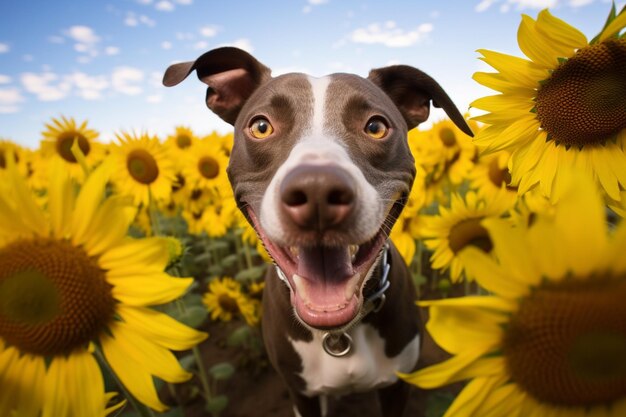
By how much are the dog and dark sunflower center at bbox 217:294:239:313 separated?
4.33ft

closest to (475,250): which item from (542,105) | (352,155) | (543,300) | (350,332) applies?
(543,300)

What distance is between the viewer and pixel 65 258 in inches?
36.3

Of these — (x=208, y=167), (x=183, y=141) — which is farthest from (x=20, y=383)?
(x=183, y=141)

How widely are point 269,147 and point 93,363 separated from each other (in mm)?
1202

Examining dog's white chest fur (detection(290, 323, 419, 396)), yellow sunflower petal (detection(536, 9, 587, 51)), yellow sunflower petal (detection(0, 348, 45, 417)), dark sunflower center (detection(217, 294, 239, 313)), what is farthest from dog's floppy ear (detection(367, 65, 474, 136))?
dark sunflower center (detection(217, 294, 239, 313))

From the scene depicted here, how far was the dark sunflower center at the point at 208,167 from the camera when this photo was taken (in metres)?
4.19

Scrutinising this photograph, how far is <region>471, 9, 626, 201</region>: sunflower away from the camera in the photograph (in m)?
1.26

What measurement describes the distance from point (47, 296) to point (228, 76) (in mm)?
1884

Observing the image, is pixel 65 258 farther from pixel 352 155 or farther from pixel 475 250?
pixel 352 155

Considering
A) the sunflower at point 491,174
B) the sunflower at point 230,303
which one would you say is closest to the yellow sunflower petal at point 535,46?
the sunflower at point 491,174

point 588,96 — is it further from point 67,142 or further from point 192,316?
point 67,142

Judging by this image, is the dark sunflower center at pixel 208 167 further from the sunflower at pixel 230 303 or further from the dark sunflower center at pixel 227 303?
the dark sunflower center at pixel 227 303

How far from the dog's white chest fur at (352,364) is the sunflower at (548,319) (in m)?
1.27

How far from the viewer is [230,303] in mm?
3670
